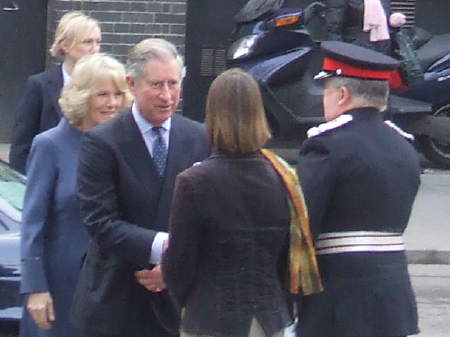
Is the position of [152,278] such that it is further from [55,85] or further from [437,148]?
[437,148]

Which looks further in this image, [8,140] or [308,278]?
[8,140]

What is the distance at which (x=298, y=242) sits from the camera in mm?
4461

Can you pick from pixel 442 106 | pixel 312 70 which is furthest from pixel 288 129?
pixel 442 106

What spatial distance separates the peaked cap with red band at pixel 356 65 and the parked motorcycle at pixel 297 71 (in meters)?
8.26

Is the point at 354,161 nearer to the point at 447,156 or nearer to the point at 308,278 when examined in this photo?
the point at 308,278

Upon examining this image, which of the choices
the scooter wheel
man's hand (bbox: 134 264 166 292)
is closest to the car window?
man's hand (bbox: 134 264 166 292)

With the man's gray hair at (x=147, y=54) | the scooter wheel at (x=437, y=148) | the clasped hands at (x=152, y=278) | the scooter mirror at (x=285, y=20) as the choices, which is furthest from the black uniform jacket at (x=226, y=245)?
the scooter wheel at (x=437, y=148)

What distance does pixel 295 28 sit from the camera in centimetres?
1353

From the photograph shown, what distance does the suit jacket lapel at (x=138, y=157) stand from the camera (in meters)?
4.74

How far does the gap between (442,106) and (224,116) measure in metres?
10.3

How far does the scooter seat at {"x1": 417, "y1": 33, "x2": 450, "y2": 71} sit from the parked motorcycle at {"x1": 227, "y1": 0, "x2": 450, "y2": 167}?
0.03 feet

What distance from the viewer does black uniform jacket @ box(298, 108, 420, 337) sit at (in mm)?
4633

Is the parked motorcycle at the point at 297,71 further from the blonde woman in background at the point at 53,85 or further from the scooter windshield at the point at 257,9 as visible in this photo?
the blonde woman in background at the point at 53,85

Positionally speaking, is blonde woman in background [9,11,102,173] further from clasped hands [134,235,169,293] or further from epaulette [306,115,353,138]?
epaulette [306,115,353,138]
